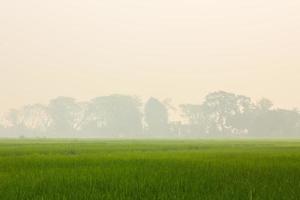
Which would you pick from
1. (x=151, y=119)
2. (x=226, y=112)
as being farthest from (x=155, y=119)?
(x=226, y=112)

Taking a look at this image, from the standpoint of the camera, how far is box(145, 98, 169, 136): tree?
108 metres

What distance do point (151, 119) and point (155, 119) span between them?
1.06m

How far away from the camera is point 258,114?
313 ft

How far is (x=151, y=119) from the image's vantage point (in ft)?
354

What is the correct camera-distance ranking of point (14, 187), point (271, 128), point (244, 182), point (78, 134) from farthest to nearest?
point (78, 134) < point (271, 128) < point (244, 182) < point (14, 187)

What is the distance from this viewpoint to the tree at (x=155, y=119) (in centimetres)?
10769

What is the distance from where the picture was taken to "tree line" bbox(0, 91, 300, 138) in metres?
96.2

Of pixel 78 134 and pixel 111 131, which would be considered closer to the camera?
pixel 111 131

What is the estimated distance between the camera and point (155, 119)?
108m

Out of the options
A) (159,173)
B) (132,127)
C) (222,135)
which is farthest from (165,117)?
(159,173)

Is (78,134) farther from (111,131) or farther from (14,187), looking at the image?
(14,187)

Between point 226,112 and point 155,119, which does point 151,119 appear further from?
point 226,112

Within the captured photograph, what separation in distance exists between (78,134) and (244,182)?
10893 centimetres

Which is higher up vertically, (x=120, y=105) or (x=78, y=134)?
(x=120, y=105)
